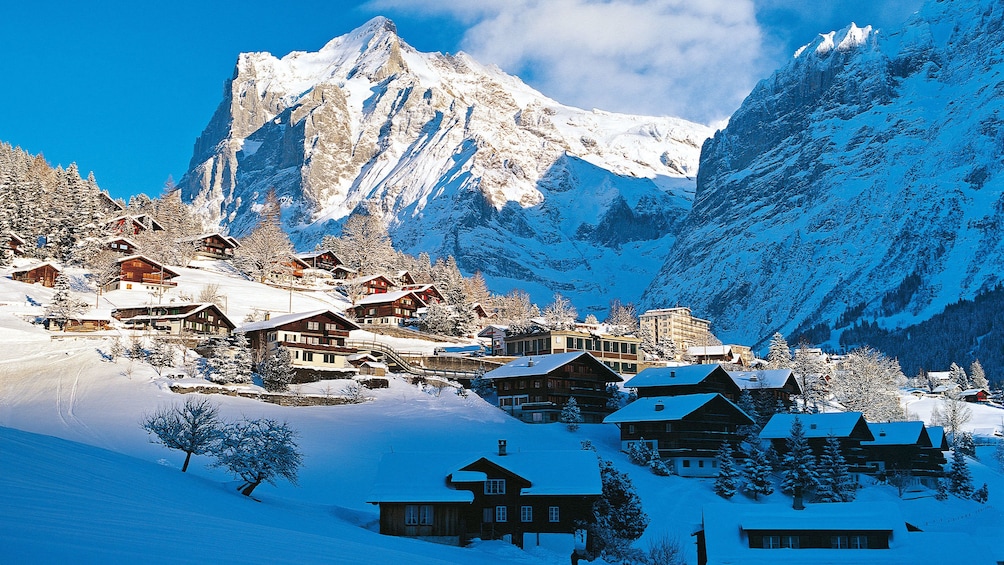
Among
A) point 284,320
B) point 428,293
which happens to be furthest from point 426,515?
point 428,293

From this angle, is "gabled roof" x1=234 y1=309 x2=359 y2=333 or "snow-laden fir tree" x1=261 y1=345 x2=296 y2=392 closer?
"snow-laden fir tree" x1=261 y1=345 x2=296 y2=392

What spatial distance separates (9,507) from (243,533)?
17.8 ft

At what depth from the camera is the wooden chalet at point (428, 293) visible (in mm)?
123375

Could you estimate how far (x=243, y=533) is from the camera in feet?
59.1

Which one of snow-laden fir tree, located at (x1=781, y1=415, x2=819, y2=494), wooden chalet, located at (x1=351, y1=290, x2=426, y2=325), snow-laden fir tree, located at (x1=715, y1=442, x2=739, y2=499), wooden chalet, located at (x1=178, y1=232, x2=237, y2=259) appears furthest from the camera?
wooden chalet, located at (x1=178, y1=232, x2=237, y2=259)

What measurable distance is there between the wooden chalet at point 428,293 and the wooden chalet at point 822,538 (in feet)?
274

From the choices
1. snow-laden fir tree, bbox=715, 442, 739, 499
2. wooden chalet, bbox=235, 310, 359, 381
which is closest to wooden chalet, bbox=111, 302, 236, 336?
wooden chalet, bbox=235, 310, 359, 381

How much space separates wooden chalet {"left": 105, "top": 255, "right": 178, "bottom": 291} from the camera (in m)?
101

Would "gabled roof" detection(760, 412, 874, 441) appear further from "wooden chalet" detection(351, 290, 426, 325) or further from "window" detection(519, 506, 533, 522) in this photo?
"wooden chalet" detection(351, 290, 426, 325)

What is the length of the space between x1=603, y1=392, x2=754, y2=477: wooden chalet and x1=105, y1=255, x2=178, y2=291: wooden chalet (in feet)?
194

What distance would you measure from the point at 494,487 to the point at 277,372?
28.0 metres

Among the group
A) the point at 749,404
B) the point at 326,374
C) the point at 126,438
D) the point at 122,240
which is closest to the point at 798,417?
→ the point at 749,404

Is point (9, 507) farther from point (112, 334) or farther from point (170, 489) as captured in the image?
point (112, 334)

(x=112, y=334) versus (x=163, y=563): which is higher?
(x=112, y=334)
